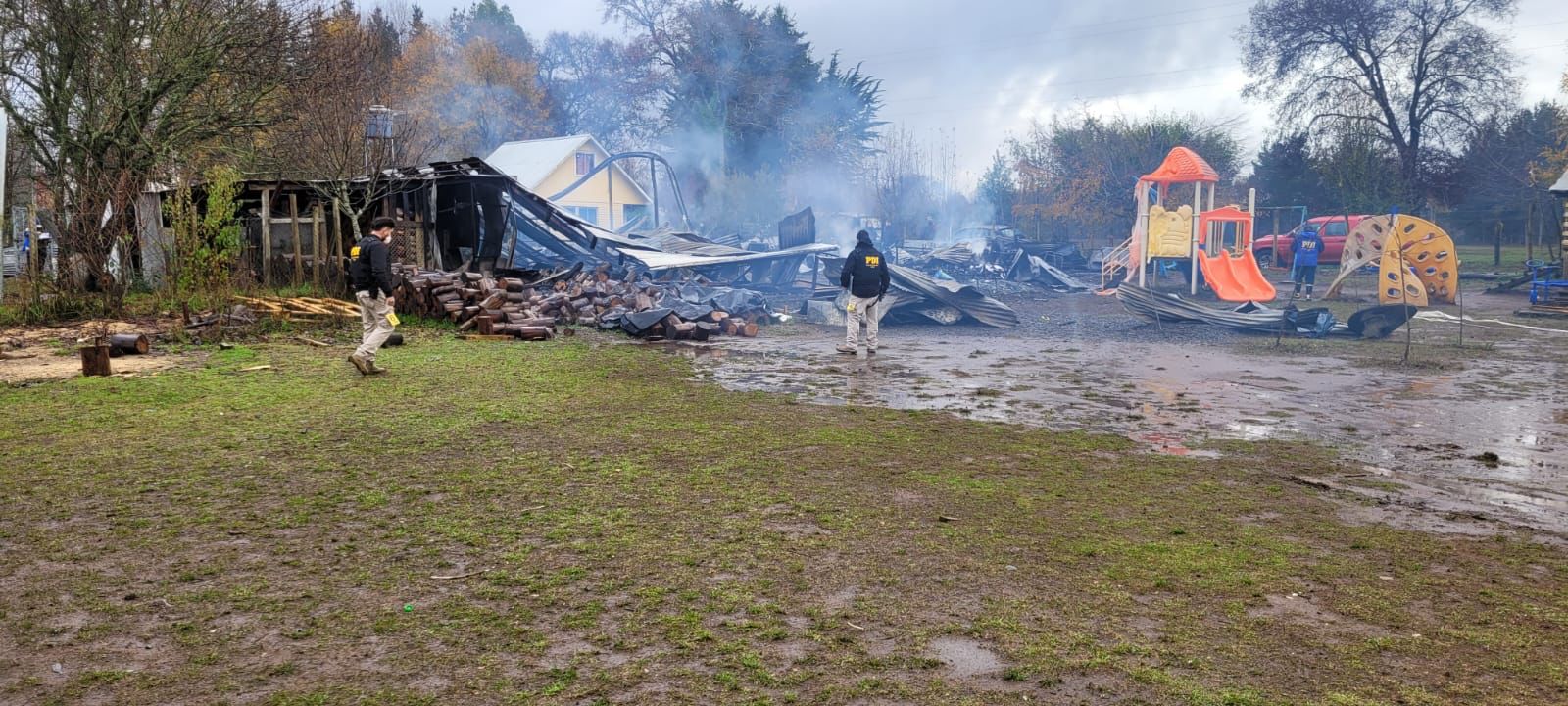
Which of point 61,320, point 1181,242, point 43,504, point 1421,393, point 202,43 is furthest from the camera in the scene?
point 1181,242

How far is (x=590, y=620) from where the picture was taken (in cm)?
414

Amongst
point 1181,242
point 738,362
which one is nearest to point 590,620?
point 738,362

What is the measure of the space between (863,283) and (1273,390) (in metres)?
5.29

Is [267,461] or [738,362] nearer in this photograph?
[267,461]

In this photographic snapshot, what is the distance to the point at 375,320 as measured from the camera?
36.6ft

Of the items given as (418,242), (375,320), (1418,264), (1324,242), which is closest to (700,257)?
(418,242)

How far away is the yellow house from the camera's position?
41.9m

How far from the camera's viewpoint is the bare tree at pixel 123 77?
18141 mm

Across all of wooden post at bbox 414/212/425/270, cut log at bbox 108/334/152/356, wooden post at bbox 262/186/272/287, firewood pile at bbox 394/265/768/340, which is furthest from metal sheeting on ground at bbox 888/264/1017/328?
cut log at bbox 108/334/152/356

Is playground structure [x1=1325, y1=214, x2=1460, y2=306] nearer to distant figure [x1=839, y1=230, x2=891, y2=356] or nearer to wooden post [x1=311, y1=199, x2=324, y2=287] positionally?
distant figure [x1=839, y1=230, x2=891, y2=356]

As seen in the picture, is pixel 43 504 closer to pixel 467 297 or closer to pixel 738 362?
pixel 738 362

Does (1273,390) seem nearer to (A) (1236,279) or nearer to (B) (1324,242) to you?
(A) (1236,279)

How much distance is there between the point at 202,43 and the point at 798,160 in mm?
33354

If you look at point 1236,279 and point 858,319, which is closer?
point 858,319
